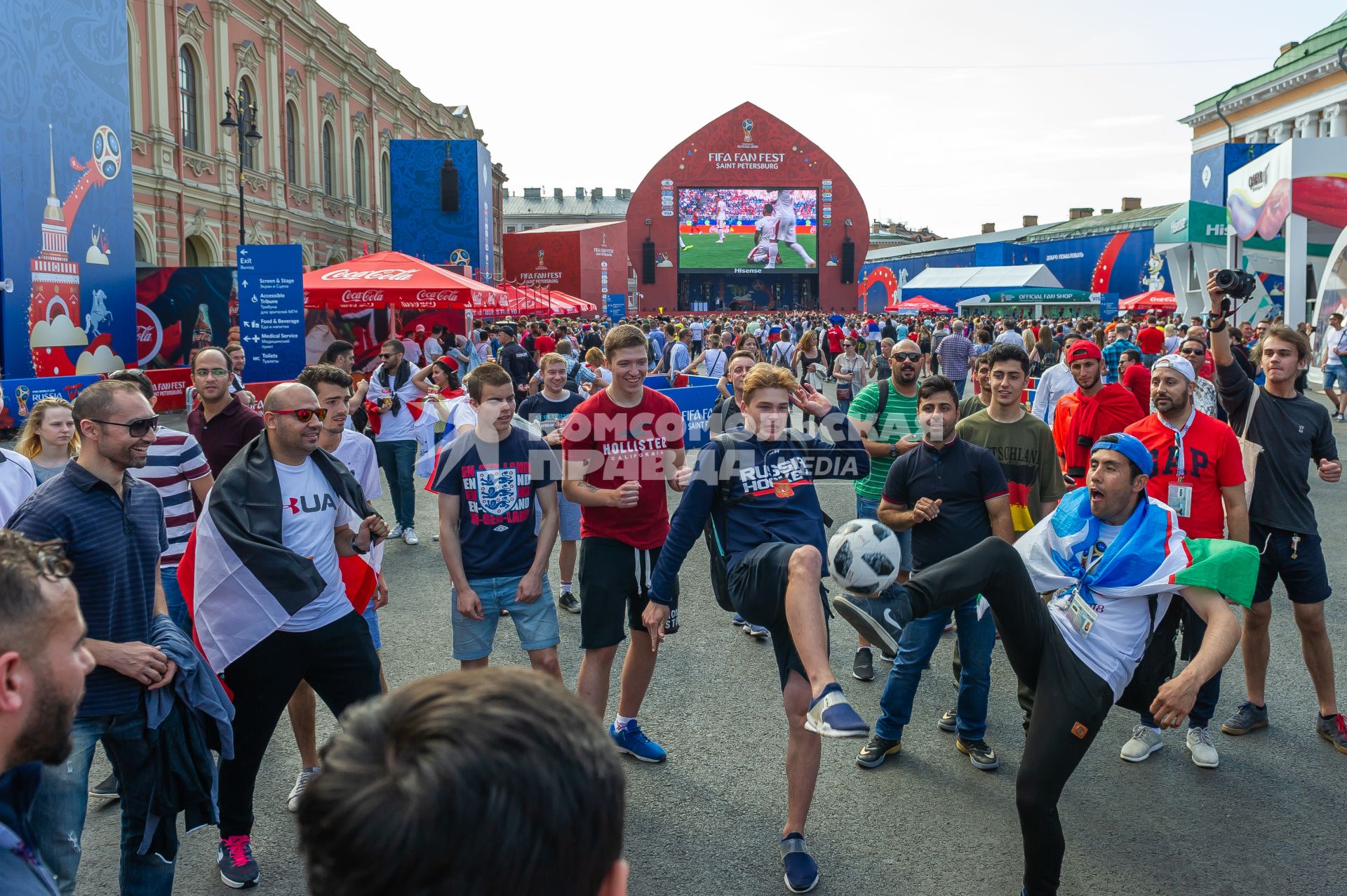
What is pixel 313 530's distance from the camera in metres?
4.04

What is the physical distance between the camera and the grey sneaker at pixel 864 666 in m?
5.89

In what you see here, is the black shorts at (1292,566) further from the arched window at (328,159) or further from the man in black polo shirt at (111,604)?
the arched window at (328,159)

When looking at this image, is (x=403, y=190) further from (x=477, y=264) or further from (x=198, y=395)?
(x=198, y=395)

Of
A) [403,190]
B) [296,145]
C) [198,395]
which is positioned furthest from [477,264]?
[198,395]

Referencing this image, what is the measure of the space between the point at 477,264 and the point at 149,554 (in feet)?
104

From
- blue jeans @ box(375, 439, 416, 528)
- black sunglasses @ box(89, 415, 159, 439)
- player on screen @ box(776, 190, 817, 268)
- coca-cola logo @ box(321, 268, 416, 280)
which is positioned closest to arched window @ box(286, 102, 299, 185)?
coca-cola logo @ box(321, 268, 416, 280)

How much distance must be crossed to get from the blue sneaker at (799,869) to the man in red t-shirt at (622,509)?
111cm

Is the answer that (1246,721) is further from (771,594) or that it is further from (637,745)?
(637,745)

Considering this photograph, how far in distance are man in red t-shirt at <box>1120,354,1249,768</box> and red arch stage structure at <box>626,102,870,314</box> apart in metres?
58.4

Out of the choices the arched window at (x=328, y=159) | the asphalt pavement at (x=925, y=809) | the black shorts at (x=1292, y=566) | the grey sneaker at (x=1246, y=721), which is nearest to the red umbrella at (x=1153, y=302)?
the arched window at (x=328, y=159)

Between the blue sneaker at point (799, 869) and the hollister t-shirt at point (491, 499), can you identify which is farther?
the hollister t-shirt at point (491, 499)

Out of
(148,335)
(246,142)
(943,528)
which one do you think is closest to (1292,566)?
(943,528)

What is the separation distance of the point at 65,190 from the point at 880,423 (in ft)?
46.5

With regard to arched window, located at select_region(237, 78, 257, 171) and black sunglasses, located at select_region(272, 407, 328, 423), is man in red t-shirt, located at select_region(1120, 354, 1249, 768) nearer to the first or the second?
black sunglasses, located at select_region(272, 407, 328, 423)
